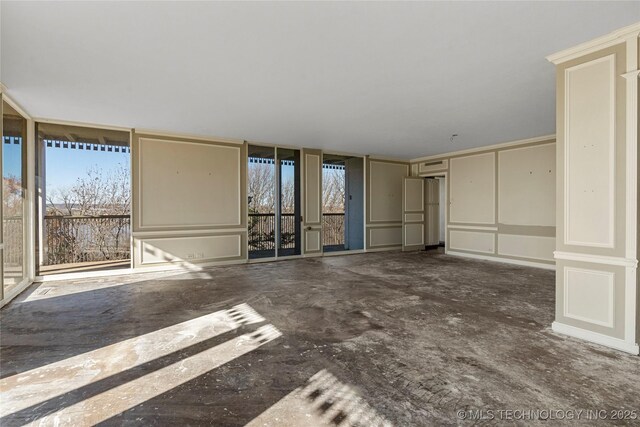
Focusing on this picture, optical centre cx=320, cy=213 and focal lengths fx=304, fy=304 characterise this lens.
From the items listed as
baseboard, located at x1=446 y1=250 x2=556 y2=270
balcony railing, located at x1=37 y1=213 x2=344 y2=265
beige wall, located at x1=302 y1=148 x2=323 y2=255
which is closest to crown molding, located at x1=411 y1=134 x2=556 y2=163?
baseboard, located at x1=446 y1=250 x2=556 y2=270

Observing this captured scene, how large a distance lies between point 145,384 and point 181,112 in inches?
154

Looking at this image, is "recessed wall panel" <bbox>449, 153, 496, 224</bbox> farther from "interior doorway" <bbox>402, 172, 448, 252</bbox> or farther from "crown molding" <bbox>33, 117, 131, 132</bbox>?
"crown molding" <bbox>33, 117, 131, 132</bbox>

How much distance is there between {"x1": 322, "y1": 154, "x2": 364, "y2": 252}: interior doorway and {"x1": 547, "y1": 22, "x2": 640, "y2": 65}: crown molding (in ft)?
18.9

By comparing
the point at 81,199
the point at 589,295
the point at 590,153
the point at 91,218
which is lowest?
the point at 589,295

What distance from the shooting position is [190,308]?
3721 millimetres

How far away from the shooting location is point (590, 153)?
2756 millimetres

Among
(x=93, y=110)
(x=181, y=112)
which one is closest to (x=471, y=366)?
(x=181, y=112)

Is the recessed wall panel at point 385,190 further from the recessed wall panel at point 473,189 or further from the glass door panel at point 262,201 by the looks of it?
the glass door panel at point 262,201

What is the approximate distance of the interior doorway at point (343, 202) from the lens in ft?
28.5

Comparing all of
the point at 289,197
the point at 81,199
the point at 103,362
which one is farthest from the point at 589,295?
the point at 81,199

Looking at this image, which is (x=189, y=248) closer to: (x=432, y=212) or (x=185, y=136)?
(x=185, y=136)

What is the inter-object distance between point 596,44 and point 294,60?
8.99 feet

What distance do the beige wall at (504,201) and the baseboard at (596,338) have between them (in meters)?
3.88

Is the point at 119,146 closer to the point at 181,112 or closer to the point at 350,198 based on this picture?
the point at 181,112
